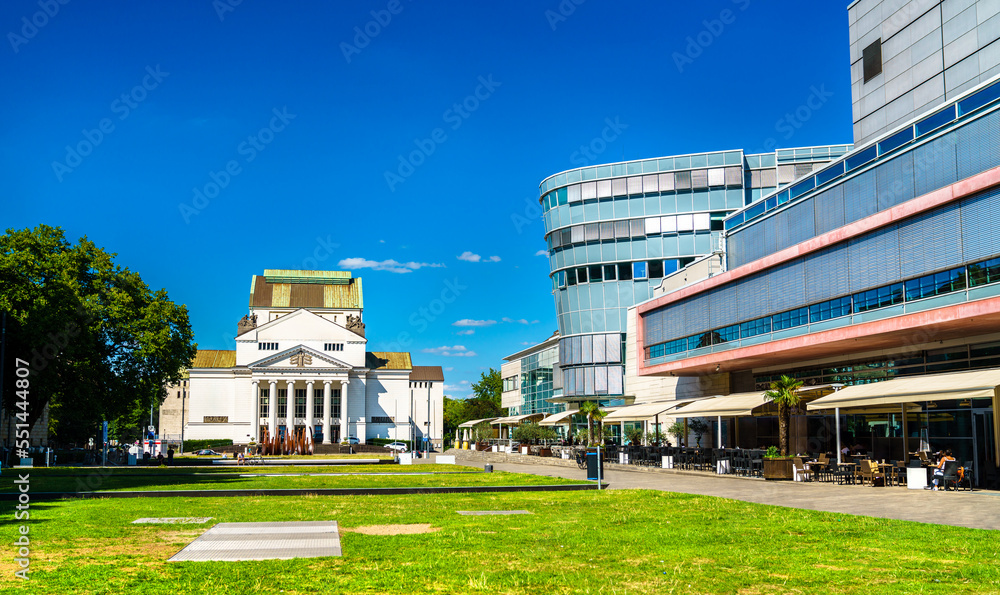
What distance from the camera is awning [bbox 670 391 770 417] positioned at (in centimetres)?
3509

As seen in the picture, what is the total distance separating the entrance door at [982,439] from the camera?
2805cm

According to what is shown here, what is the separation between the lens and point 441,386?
436 ft

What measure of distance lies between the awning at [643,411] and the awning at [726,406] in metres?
2.00

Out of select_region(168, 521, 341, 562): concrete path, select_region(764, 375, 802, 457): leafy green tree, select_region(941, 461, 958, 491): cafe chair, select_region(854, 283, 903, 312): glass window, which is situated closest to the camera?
select_region(168, 521, 341, 562): concrete path

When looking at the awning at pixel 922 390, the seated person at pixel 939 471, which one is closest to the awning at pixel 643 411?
the awning at pixel 922 390

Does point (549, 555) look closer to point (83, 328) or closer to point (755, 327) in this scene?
point (755, 327)

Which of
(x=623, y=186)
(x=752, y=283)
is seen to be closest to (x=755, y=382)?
(x=752, y=283)

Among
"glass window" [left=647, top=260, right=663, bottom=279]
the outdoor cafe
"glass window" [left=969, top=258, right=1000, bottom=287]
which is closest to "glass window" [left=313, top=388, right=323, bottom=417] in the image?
"glass window" [left=647, top=260, right=663, bottom=279]

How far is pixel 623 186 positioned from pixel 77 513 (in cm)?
6378

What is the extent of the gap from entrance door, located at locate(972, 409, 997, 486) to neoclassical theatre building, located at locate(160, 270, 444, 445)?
81.3 meters

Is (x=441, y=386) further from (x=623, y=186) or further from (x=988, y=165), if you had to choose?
(x=988, y=165)

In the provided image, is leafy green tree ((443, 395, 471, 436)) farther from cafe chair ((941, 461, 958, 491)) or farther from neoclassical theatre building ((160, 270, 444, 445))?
cafe chair ((941, 461, 958, 491))

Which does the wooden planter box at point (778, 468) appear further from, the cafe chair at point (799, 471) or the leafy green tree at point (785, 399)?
the leafy green tree at point (785, 399)

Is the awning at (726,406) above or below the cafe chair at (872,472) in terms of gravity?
above
